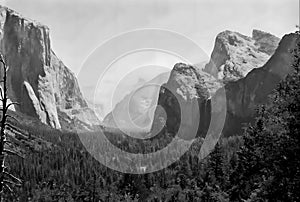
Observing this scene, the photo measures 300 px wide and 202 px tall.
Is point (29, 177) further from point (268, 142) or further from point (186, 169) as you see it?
point (268, 142)

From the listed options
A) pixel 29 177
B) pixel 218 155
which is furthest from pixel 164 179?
pixel 218 155

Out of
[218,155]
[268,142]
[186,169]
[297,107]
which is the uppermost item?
[186,169]

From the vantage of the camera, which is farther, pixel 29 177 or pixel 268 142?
pixel 29 177

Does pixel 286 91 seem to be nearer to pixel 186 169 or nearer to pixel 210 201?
pixel 210 201

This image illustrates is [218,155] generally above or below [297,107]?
above

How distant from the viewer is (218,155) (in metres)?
66.1

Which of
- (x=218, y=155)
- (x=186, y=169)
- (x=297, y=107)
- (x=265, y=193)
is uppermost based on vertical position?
(x=186, y=169)

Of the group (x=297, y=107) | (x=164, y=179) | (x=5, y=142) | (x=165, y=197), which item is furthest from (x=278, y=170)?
(x=164, y=179)

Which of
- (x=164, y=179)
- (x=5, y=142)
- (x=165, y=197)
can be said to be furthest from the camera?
(x=164, y=179)

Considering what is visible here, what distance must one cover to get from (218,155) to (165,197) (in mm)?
61353

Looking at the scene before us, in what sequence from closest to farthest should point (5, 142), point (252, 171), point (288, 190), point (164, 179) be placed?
point (288, 190) → point (5, 142) → point (252, 171) → point (164, 179)

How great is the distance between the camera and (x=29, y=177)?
597 ft

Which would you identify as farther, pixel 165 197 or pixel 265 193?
pixel 165 197

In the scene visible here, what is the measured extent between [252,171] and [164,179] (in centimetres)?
12763
